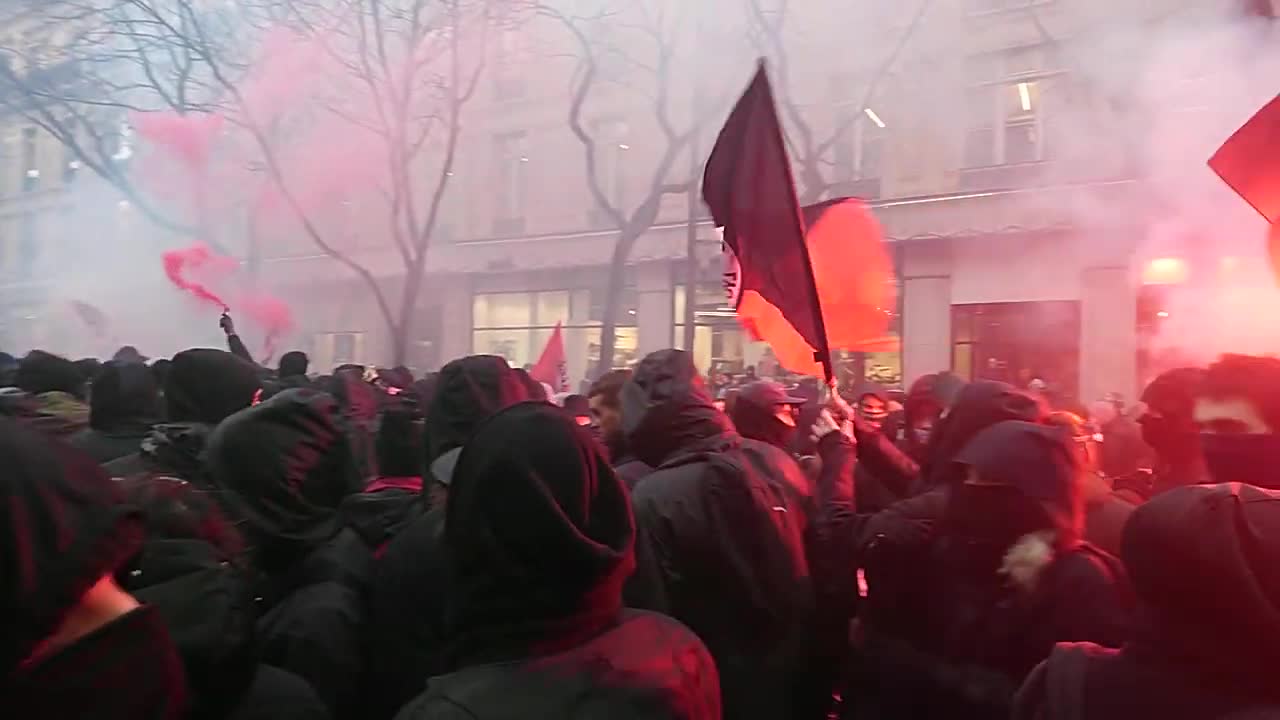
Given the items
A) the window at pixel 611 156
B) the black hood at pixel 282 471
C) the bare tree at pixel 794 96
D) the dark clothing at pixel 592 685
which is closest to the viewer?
the dark clothing at pixel 592 685

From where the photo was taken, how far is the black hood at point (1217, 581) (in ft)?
4.33

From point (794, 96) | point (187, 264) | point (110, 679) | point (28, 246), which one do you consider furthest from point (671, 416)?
point (28, 246)

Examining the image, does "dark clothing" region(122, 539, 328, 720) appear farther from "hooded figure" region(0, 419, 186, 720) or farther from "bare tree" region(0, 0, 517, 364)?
"bare tree" region(0, 0, 517, 364)

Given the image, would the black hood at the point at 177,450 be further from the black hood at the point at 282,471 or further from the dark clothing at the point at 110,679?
the dark clothing at the point at 110,679

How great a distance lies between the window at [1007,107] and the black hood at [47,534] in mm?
12250

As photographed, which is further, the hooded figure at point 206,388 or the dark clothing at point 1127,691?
the hooded figure at point 206,388

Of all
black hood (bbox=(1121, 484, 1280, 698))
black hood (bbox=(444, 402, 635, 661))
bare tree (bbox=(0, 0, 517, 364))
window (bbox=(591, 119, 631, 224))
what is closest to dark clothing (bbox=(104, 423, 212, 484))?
black hood (bbox=(444, 402, 635, 661))

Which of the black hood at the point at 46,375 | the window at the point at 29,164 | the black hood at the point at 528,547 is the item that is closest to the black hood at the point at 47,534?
the black hood at the point at 528,547

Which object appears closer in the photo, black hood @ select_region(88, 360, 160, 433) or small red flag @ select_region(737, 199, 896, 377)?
black hood @ select_region(88, 360, 160, 433)

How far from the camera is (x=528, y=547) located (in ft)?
4.62

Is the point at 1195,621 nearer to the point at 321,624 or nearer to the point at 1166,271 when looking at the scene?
the point at 321,624

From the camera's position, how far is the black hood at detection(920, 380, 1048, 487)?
2.38m

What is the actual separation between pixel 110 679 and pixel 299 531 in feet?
3.38

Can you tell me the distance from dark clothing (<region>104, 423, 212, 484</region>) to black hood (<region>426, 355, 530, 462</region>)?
0.60 meters
